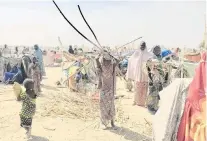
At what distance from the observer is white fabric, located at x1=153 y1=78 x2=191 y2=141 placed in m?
3.67

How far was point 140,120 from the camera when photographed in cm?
836

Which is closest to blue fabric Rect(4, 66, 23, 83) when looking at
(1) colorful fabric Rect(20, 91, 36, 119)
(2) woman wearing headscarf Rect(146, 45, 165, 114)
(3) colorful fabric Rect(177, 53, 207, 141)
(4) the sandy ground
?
(4) the sandy ground

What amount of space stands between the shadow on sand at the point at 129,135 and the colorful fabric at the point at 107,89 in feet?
1.11

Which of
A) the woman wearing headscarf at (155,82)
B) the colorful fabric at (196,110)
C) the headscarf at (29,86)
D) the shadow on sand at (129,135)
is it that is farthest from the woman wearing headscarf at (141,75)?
the colorful fabric at (196,110)

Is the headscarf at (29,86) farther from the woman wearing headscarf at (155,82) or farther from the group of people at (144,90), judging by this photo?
the woman wearing headscarf at (155,82)

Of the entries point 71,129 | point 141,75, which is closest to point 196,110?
point 71,129

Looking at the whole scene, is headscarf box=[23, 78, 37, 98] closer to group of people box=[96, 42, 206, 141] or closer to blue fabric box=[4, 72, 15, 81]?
group of people box=[96, 42, 206, 141]

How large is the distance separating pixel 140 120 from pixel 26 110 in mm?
3039

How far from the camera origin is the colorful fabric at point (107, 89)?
740 cm

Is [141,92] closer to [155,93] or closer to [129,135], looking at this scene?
[155,93]

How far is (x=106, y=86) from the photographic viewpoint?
293 inches

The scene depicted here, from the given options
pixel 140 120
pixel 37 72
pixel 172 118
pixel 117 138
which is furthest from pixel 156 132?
pixel 37 72

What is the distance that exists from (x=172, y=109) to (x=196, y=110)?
0.36 m

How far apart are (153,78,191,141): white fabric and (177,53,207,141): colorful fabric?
10cm
